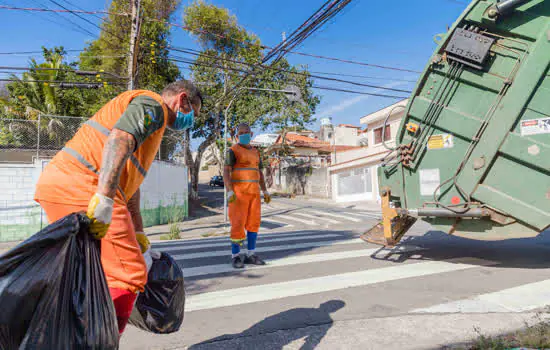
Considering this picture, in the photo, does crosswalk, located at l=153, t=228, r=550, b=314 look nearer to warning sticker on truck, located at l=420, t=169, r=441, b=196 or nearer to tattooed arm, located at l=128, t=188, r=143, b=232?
warning sticker on truck, located at l=420, t=169, r=441, b=196

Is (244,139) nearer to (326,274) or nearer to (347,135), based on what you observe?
(326,274)

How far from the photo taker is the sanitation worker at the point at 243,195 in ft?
15.0

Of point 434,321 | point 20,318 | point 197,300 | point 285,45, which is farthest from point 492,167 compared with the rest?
point 285,45

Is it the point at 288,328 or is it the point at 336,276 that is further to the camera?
the point at 336,276

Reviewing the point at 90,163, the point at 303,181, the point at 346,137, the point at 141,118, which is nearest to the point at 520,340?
the point at 141,118

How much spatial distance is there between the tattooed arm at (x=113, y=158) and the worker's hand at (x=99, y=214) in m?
0.03

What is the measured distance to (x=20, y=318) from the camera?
139cm

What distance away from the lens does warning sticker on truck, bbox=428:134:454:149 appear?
429 centimetres

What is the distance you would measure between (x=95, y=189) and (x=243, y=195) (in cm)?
285

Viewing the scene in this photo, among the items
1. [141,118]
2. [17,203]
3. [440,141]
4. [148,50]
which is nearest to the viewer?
[141,118]

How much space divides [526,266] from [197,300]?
13.0ft

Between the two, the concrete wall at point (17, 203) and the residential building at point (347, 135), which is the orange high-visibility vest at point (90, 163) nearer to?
the concrete wall at point (17, 203)

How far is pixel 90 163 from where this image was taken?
183cm

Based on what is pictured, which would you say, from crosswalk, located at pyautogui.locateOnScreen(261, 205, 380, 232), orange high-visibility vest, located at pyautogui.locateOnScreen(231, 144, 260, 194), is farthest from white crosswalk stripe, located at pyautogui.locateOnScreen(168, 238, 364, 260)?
crosswalk, located at pyautogui.locateOnScreen(261, 205, 380, 232)
